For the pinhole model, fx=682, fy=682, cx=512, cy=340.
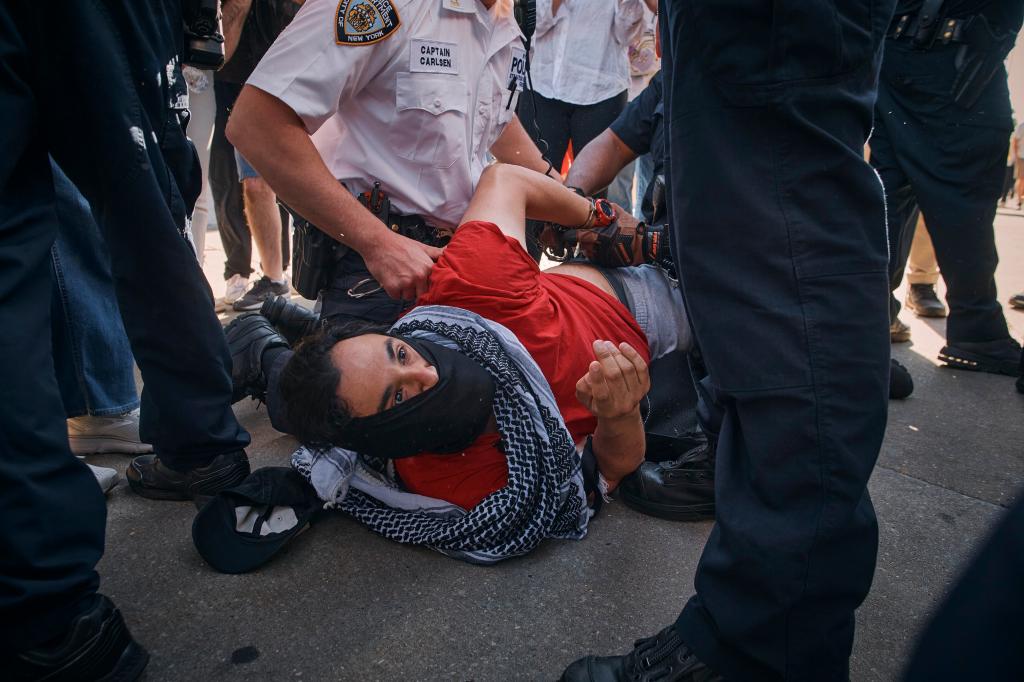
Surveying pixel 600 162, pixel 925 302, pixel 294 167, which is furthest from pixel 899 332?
pixel 294 167

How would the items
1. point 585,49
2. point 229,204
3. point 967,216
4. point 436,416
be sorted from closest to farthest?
point 436,416, point 967,216, point 585,49, point 229,204

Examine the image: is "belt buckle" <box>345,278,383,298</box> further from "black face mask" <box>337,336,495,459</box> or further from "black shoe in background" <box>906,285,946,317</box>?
"black shoe in background" <box>906,285,946,317</box>

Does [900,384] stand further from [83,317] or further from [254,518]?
[83,317]

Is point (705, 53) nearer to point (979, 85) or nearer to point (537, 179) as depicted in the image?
point (537, 179)

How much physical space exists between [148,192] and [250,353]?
→ 88 centimetres

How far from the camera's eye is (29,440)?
105cm

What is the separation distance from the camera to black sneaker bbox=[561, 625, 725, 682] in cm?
103

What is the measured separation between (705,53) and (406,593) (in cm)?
114

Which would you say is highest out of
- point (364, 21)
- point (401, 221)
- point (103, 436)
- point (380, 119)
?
point (364, 21)

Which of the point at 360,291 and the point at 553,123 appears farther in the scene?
the point at 553,123

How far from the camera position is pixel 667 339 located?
2041 mm

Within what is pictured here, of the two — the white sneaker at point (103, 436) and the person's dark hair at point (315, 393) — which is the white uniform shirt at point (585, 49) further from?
the white sneaker at point (103, 436)

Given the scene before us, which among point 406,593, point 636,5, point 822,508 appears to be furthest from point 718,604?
point 636,5

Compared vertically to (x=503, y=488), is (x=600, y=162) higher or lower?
higher
